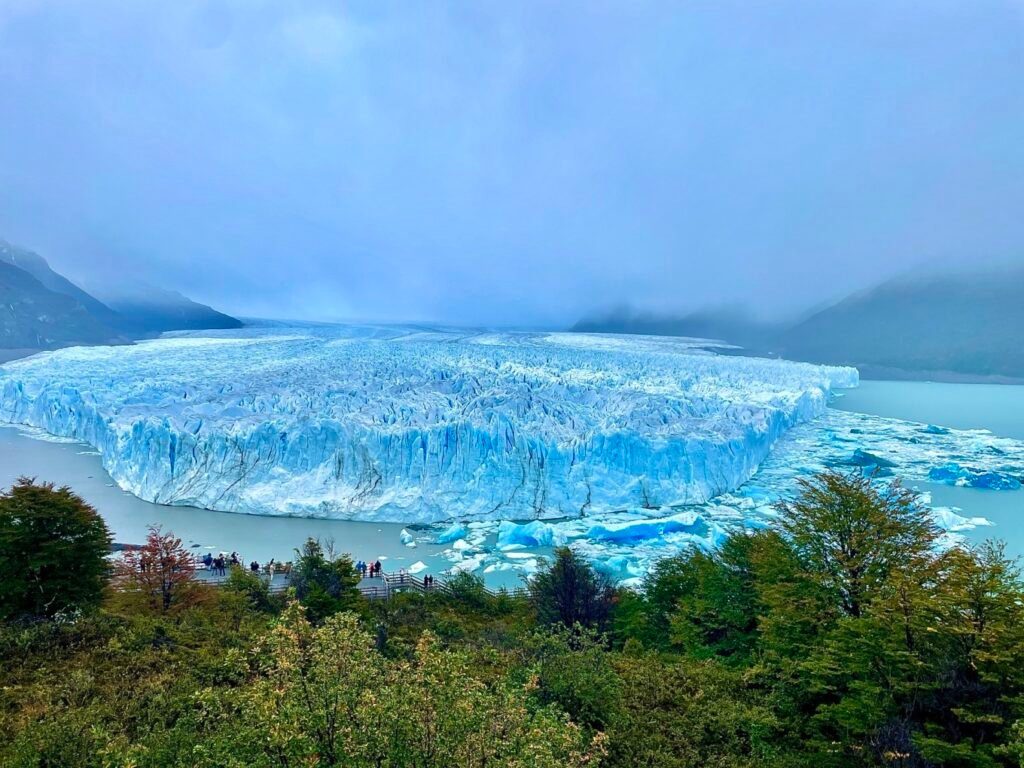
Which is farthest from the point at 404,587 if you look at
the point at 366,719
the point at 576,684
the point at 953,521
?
the point at 953,521

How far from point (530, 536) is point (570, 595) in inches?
164

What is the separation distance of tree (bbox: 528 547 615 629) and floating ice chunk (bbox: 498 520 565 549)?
338 centimetres

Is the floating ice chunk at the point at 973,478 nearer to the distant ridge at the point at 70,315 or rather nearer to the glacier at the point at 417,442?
the glacier at the point at 417,442

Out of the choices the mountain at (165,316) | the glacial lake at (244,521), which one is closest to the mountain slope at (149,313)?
the mountain at (165,316)

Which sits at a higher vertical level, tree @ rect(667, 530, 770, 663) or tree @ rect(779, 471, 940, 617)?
A: tree @ rect(779, 471, 940, 617)

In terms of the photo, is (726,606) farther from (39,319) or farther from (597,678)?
(39,319)

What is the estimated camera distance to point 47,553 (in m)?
9.40

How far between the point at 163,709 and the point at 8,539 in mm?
5443

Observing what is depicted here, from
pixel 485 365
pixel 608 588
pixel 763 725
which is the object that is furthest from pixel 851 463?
pixel 763 725

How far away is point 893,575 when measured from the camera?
267 inches

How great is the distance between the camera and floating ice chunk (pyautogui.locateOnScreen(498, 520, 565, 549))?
16719mm

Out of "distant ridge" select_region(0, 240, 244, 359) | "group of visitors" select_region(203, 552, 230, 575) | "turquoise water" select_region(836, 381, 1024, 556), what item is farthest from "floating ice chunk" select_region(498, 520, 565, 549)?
"distant ridge" select_region(0, 240, 244, 359)

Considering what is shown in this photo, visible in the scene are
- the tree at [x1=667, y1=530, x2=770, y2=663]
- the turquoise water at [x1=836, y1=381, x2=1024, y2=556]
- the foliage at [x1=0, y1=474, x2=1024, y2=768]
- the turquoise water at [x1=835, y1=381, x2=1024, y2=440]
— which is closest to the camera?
the foliage at [x1=0, y1=474, x2=1024, y2=768]

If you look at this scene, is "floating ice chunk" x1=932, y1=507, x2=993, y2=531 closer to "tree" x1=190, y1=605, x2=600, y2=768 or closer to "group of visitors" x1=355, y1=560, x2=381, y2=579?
"group of visitors" x1=355, y1=560, x2=381, y2=579
